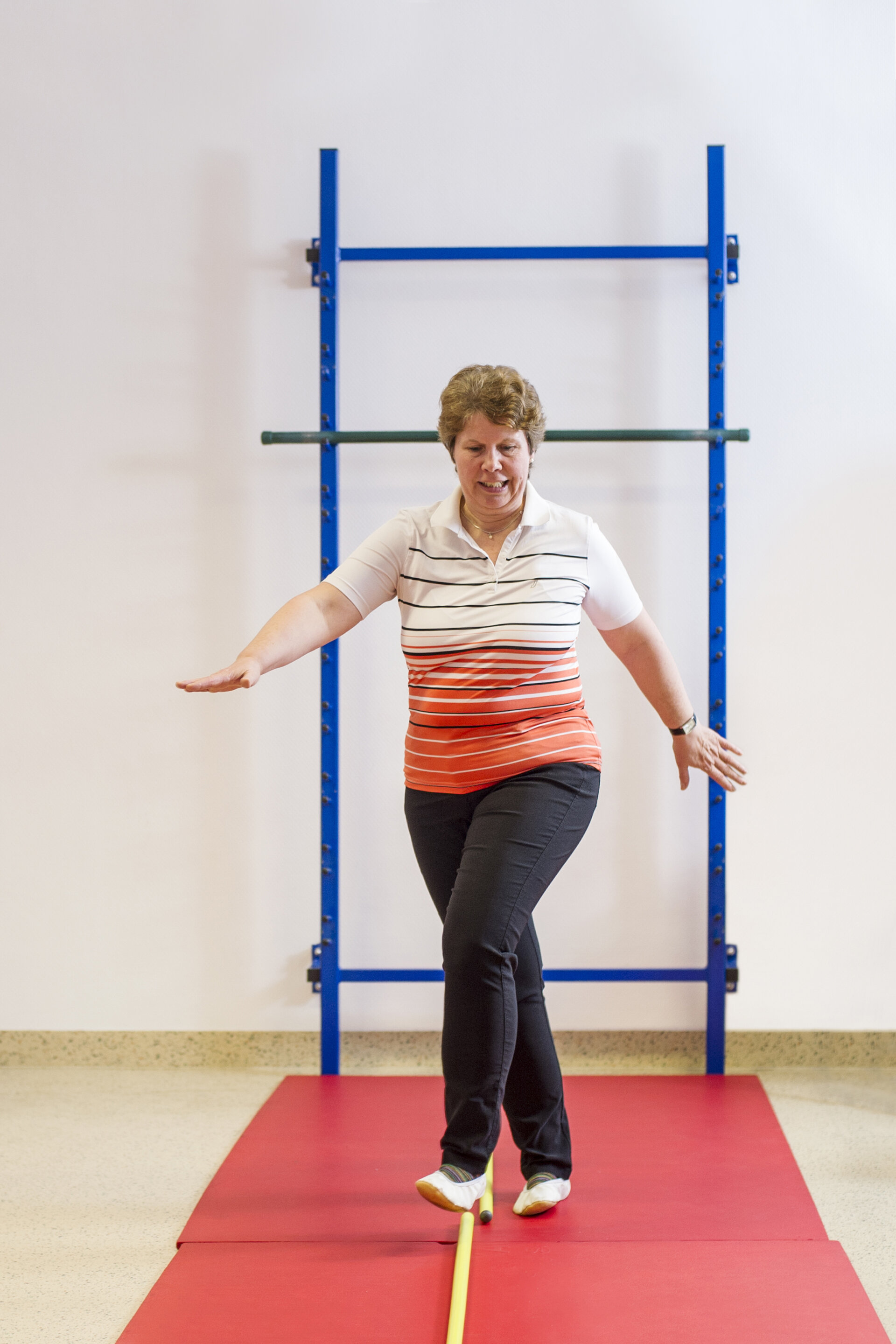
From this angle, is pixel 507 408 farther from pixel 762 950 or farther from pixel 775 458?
pixel 762 950

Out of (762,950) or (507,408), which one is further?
(762,950)

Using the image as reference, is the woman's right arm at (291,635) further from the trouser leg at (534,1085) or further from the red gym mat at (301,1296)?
the red gym mat at (301,1296)

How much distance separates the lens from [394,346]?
8.93 feet

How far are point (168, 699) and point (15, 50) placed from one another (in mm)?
1708

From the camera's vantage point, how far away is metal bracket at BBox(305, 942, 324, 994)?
2.66m

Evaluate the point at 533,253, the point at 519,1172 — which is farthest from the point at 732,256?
the point at 519,1172

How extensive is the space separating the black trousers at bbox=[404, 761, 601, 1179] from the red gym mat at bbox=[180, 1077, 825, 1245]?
0.55ft

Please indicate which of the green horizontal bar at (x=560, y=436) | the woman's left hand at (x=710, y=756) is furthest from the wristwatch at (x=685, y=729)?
the green horizontal bar at (x=560, y=436)

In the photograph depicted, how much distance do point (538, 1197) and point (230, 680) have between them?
1.08 metres

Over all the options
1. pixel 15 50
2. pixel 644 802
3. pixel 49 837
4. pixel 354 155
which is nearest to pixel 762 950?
pixel 644 802

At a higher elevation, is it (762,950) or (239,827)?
(239,827)

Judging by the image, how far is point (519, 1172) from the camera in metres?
2.12

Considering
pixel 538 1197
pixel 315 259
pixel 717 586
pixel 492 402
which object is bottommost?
pixel 538 1197

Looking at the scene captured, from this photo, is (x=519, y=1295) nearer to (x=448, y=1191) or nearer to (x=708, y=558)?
(x=448, y=1191)
